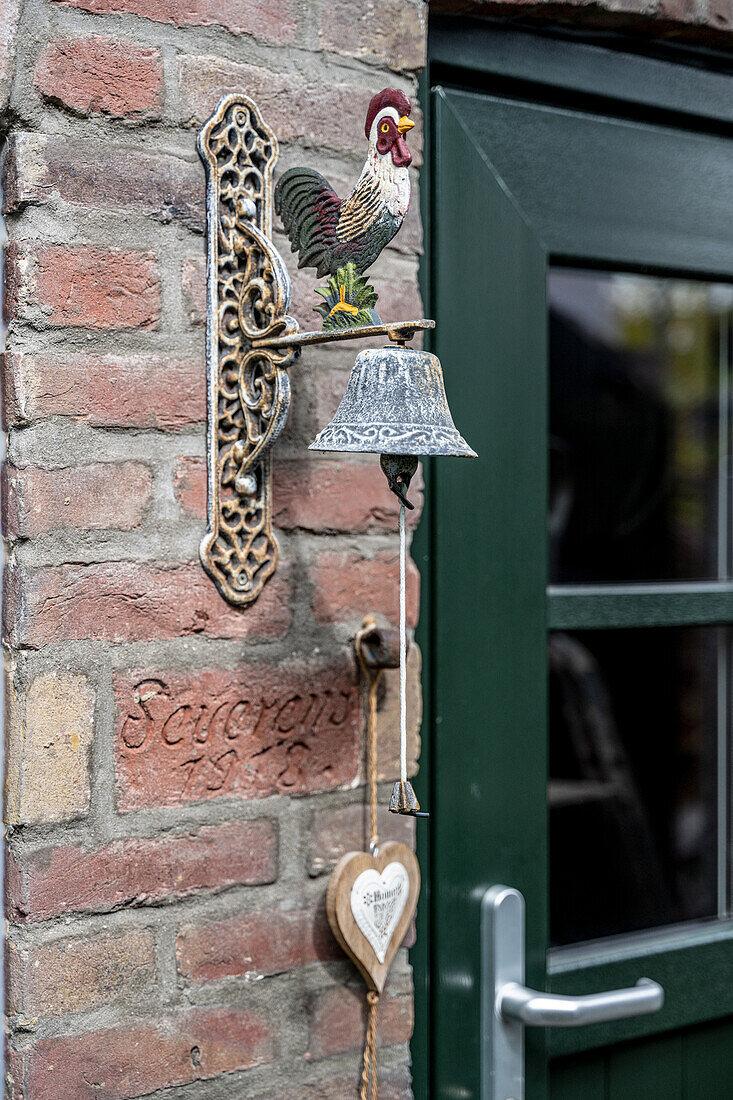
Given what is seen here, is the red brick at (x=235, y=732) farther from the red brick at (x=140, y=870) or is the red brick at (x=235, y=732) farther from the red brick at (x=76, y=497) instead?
the red brick at (x=76, y=497)

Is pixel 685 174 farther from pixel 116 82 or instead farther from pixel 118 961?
pixel 118 961

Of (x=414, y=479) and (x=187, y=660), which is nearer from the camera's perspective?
(x=187, y=660)

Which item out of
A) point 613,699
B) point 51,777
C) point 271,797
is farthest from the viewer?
point 613,699

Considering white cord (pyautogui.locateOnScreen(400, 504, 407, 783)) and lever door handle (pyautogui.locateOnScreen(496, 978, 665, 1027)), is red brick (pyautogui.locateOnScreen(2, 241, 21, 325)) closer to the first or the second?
white cord (pyautogui.locateOnScreen(400, 504, 407, 783))

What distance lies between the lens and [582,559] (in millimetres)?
1472

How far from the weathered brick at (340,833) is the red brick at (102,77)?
2.28 ft

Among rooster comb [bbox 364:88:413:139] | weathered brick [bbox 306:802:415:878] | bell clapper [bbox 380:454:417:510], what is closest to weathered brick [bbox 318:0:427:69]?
rooster comb [bbox 364:88:413:139]

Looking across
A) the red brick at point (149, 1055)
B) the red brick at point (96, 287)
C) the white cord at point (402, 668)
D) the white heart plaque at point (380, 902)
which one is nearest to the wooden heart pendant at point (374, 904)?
the white heart plaque at point (380, 902)

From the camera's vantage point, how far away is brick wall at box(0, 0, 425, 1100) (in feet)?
3.10

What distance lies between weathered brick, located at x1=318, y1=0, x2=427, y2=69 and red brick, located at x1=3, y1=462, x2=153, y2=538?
1.61 feet

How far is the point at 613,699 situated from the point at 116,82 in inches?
Answer: 39.8

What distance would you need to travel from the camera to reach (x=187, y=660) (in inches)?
40.3

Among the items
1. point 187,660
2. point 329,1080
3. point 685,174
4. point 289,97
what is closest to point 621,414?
point 685,174

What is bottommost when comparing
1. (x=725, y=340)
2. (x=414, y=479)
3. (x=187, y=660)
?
(x=187, y=660)
